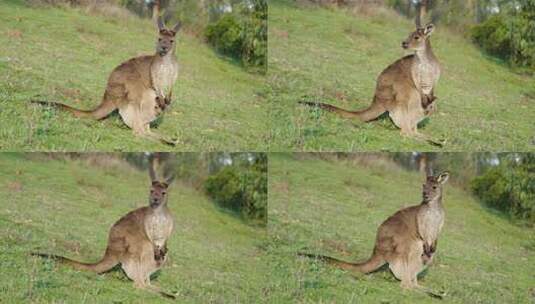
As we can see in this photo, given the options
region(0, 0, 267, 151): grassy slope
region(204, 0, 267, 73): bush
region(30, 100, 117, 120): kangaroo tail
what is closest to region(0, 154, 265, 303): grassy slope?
region(0, 0, 267, 151): grassy slope

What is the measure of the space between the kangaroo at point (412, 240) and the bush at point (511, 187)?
71 centimetres

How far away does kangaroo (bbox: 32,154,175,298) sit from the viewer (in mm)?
9117

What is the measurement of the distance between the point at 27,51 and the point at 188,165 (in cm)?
162

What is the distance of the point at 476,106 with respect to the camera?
995cm

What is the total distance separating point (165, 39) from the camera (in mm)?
9328

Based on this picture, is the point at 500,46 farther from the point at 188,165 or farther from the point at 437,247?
the point at 188,165

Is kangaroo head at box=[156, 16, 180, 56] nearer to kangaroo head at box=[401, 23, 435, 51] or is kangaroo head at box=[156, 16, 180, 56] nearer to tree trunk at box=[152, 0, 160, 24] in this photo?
tree trunk at box=[152, 0, 160, 24]

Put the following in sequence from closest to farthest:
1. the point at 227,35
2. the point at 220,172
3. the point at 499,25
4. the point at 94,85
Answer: the point at 94,85 < the point at 220,172 < the point at 227,35 < the point at 499,25

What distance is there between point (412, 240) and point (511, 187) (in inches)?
48.1

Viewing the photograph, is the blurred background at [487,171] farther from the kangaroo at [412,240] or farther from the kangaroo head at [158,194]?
the kangaroo head at [158,194]

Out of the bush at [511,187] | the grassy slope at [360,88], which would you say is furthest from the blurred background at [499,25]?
the bush at [511,187]

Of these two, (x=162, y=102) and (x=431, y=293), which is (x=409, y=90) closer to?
(x=431, y=293)

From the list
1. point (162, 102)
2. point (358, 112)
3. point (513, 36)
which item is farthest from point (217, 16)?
point (513, 36)

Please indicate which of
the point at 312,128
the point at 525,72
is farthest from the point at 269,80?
the point at 525,72
